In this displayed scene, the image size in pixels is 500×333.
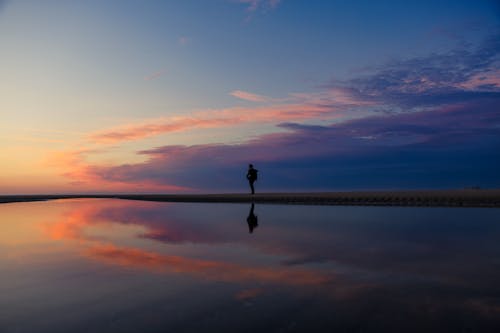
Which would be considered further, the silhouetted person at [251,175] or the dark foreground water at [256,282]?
the silhouetted person at [251,175]

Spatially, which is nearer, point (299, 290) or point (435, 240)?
point (299, 290)

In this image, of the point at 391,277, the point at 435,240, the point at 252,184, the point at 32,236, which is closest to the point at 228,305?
the point at 391,277

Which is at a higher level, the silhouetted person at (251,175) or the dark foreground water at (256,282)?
the silhouetted person at (251,175)

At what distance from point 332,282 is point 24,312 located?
16.1ft

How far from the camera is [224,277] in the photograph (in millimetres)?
7570

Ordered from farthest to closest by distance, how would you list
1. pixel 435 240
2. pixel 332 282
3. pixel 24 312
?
1. pixel 435 240
2. pixel 332 282
3. pixel 24 312

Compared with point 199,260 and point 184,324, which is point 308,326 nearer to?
point 184,324

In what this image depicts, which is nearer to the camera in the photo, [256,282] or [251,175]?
[256,282]

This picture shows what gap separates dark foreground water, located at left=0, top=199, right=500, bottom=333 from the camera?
16.9ft

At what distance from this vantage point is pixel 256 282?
717 centimetres

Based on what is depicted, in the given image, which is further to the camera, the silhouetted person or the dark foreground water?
the silhouetted person

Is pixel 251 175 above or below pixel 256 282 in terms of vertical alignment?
above

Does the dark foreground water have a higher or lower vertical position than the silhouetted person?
lower

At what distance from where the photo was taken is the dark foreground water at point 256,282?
5.14m
